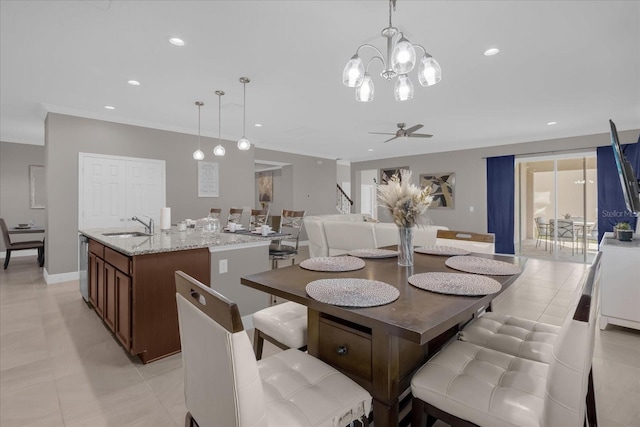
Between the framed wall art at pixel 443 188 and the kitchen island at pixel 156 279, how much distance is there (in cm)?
643

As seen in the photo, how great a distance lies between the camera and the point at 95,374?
86.4 inches

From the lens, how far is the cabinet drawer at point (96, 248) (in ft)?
9.49

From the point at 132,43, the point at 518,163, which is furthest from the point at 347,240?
the point at 518,163

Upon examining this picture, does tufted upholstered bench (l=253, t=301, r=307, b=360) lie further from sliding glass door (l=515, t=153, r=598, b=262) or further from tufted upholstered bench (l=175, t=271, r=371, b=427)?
sliding glass door (l=515, t=153, r=598, b=262)

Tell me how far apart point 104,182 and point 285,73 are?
379cm

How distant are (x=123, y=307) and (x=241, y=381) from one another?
199cm

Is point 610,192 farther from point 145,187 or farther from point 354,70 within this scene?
point 145,187

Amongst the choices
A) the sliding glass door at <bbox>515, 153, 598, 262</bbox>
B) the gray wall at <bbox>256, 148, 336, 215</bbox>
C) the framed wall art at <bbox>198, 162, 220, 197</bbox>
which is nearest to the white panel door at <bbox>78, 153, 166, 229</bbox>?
the framed wall art at <bbox>198, 162, 220, 197</bbox>

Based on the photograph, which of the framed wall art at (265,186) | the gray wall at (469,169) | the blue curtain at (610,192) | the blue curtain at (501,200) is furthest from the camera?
the framed wall art at (265,186)

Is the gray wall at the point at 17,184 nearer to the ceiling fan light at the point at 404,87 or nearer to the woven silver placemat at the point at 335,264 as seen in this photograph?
the woven silver placemat at the point at 335,264

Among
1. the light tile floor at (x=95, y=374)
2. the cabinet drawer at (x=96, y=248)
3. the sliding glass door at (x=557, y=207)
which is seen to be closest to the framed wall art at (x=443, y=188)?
the sliding glass door at (x=557, y=207)

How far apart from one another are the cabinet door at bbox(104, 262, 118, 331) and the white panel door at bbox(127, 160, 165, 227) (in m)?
2.70

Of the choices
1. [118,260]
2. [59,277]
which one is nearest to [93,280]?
[118,260]

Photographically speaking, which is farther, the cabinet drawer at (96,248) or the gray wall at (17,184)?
the gray wall at (17,184)
